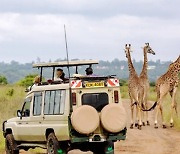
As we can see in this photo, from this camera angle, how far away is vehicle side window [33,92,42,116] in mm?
13931

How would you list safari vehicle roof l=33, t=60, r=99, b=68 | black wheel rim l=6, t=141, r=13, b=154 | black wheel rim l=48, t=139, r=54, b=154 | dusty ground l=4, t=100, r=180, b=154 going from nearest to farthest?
black wheel rim l=48, t=139, r=54, b=154 → safari vehicle roof l=33, t=60, r=99, b=68 → black wheel rim l=6, t=141, r=13, b=154 → dusty ground l=4, t=100, r=180, b=154

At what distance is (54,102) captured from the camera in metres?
13.3

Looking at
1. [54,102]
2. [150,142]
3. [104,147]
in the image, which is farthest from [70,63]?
[150,142]

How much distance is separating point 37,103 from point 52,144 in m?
1.15

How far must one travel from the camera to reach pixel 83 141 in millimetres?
12828

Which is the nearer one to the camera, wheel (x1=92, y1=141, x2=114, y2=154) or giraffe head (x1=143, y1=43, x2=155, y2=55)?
wheel (x1=92, y1=141, x2=114, y2=154)

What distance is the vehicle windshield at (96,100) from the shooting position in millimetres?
13164

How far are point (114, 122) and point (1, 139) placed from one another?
20.3 ft

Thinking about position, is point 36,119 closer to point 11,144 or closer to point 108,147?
point 11,144

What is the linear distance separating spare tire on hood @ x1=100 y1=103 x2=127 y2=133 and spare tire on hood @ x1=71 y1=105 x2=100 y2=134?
0.62 ft

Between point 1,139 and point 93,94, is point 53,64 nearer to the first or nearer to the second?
point 93,94

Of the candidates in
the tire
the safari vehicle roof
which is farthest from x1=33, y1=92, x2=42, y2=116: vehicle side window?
the safari vehicle roof

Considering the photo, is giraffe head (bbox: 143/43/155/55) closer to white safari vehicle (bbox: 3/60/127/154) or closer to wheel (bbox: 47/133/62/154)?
white safari vehicle (bbox: 3/60/127/154)

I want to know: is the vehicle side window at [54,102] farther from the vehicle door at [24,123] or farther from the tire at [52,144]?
the vehicle door at [24,123]
